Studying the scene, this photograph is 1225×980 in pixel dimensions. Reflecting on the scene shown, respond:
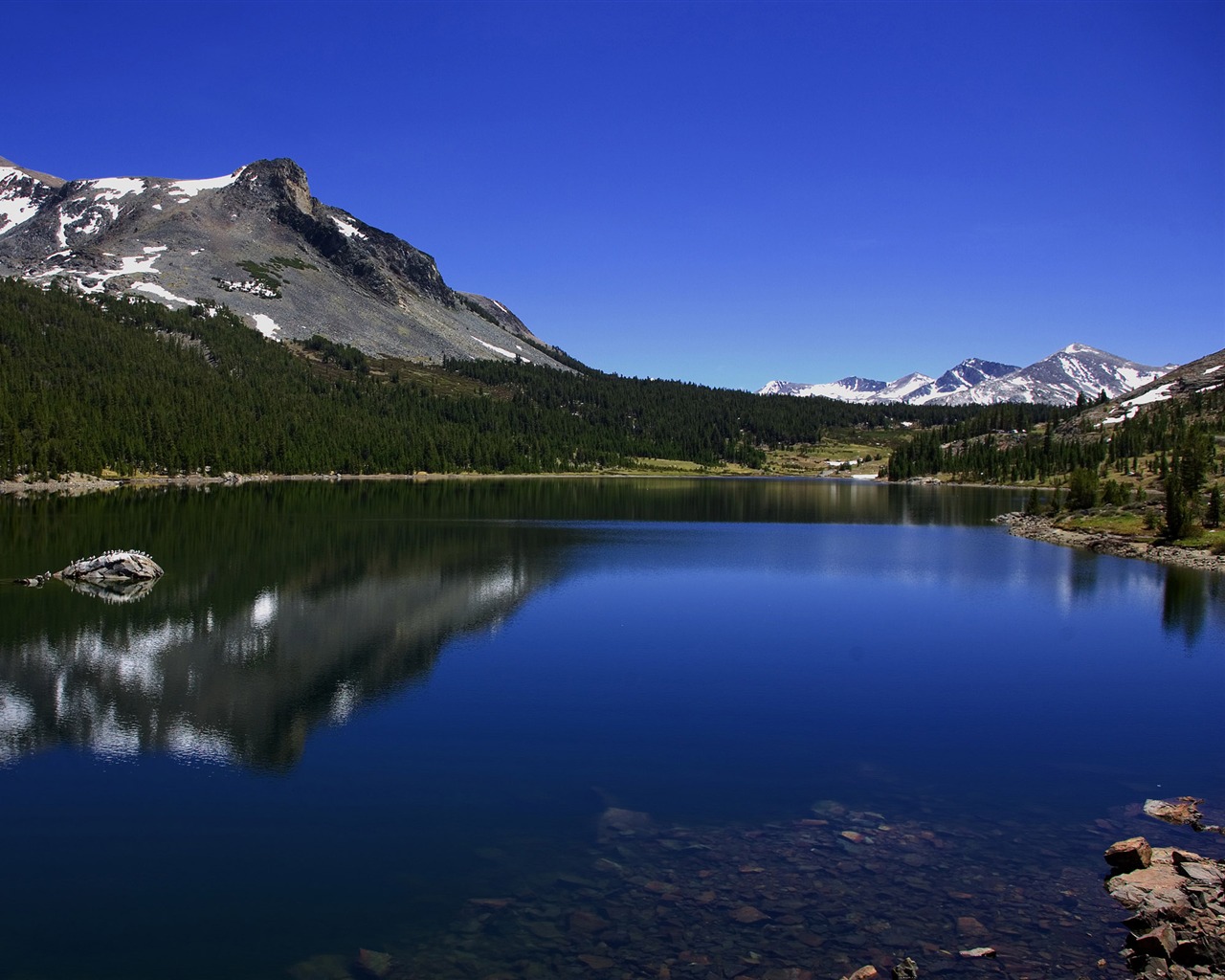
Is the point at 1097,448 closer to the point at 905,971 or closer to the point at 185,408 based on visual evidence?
the point at 185,408

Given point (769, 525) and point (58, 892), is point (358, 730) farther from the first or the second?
point (769, 525)

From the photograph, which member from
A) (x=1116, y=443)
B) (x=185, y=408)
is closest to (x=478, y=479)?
(x=185, y=408)

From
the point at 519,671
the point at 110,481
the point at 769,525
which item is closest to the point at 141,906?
the point at 519,671

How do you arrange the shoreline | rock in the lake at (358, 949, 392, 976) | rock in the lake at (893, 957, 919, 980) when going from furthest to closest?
the shoreline
rock in the lake at (358, 949, 392, 976)
rock in the lake at (893, 957, 919, 980)

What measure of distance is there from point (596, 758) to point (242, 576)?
29.5m

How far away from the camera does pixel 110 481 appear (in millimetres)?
111312

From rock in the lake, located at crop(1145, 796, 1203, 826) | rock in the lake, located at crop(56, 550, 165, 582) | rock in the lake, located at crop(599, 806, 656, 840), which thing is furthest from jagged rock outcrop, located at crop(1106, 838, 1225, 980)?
rock in the lake, located at crop(56, 550, 165, 582)

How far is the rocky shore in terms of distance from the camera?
186 feet

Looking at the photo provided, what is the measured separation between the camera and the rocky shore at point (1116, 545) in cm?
5672

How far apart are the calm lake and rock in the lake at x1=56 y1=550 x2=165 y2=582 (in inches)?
84.1

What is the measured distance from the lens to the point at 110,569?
40.2 metres

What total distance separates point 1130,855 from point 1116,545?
58.9 meters

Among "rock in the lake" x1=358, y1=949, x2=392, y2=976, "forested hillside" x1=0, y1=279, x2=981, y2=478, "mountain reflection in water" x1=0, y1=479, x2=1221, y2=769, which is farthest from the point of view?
"forested hillside" x1=0, y1=279, x2=981, y2=478

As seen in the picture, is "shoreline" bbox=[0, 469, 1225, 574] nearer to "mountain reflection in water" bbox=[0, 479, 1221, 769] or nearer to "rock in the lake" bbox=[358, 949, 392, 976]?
"mountain reflection in water" bbox=[0, 479, 1221, 769]
